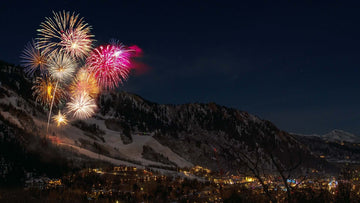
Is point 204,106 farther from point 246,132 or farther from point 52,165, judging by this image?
point 52,165

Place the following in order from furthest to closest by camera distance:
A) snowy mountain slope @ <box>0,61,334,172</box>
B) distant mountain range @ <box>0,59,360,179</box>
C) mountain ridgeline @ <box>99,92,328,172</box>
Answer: mountain ridgeline @ <box>99,92,328,172</box> → snowy mountain slope @ <box>0,61,334,172</box> → distant mountain range @ <box>0,59,360,179</box>

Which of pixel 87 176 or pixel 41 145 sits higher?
pixel 41 145

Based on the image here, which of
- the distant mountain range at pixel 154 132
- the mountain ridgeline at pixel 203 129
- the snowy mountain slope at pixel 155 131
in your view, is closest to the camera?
the distant mountain range at pixel 154 132

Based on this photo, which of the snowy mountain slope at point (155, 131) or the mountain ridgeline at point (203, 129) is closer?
the snowy mountain slope at point (155, 131)

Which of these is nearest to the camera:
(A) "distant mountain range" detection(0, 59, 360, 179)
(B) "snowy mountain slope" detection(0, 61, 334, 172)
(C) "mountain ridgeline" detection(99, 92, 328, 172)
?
(A) "distant mountain range" detection(0, 59, 360, 179)

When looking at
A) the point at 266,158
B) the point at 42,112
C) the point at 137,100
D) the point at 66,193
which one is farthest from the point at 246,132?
the point at 66,193

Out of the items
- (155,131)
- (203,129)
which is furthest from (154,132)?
(203,129)

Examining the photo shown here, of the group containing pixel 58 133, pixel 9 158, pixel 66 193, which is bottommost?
pixel 66 193

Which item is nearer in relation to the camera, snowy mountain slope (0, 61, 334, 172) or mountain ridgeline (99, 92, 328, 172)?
snowy mountain slope (0, 61, 334, 172)
